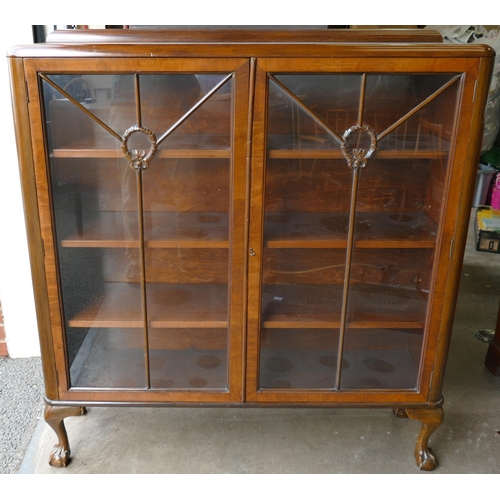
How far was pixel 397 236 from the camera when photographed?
1284 mm

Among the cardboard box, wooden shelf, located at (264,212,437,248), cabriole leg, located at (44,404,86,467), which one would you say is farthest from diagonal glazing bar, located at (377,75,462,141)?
the cardboard box

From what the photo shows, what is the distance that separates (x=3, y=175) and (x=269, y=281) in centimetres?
93

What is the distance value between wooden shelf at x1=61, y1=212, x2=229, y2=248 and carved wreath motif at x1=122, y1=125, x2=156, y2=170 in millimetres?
120

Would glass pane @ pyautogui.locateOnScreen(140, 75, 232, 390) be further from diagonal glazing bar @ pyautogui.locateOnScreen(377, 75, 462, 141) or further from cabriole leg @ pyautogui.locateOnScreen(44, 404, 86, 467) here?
diagonal glazing bar @ pyautogui.locateOnScreen(377, 75, 462, 141)

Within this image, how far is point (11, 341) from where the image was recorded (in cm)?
184

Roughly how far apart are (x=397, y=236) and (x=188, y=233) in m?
0.50

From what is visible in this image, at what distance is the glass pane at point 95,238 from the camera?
1160 millimetres

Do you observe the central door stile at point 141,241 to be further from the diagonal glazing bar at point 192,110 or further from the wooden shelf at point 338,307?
the wooden shelf at point 338,307

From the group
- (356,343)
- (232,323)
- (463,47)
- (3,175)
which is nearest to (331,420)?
(356,343)

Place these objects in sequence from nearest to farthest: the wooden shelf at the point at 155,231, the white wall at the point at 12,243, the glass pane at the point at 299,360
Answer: the wooden shelf at the point at 155,231
the glass pane at the point at 299,360
the white wall at the point at 12,243

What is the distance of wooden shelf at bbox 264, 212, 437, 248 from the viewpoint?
1266 mm

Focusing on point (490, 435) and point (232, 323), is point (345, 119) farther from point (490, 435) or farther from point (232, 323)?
point (490, 435)

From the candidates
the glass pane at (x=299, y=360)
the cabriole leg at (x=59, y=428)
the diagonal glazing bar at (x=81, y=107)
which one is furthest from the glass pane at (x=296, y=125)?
the cabriole leg at (x=59, y=428)

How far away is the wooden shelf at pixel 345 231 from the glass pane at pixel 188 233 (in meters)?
0.14
